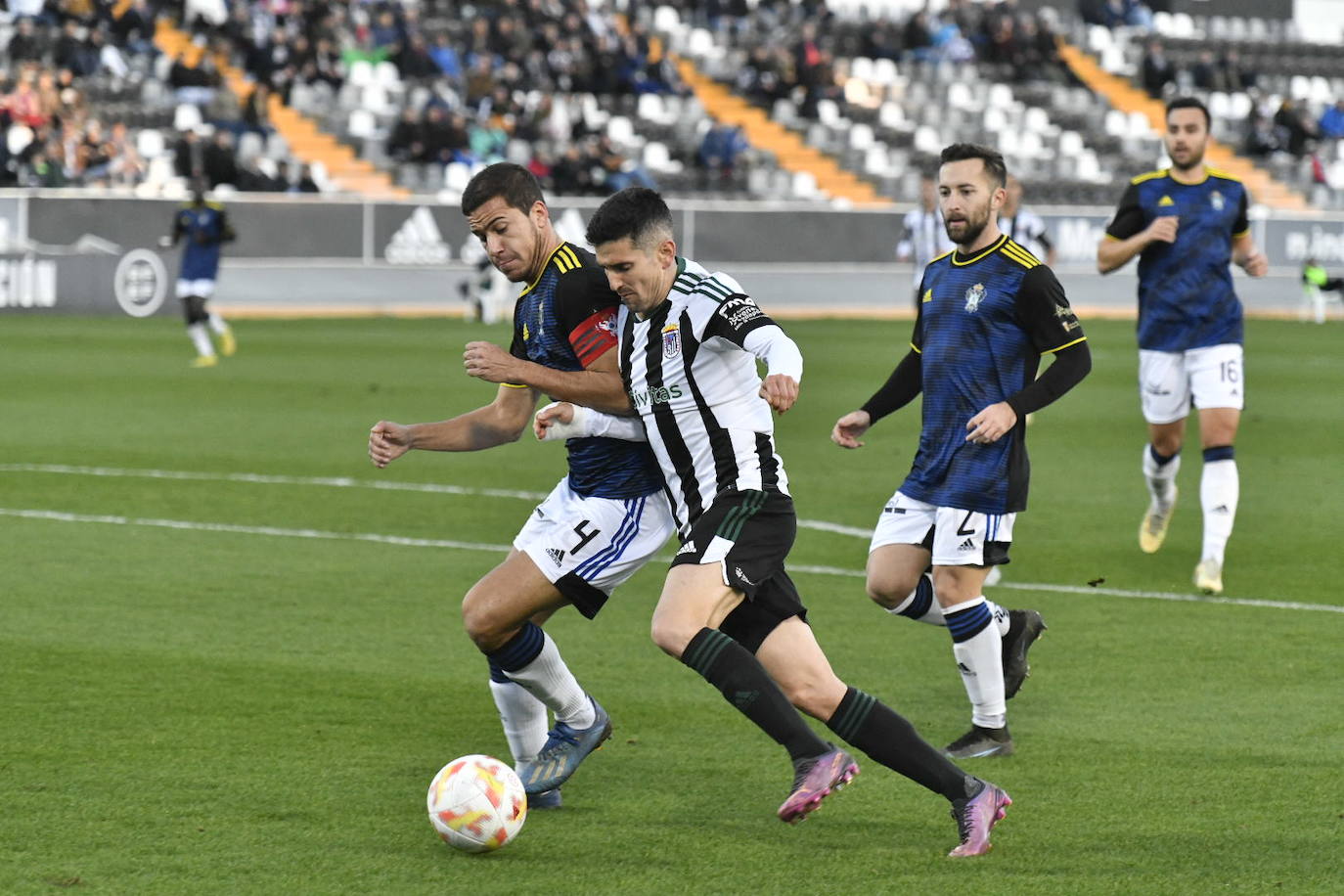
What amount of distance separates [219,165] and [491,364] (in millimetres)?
24071

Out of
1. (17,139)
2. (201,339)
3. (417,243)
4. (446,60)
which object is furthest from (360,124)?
(201,339)

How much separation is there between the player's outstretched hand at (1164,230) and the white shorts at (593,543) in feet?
12.9

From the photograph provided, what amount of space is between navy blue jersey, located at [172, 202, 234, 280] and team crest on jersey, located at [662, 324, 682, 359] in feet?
56.4

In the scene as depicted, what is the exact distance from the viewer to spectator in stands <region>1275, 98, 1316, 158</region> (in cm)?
4112

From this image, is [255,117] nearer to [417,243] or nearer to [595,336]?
[417,243]

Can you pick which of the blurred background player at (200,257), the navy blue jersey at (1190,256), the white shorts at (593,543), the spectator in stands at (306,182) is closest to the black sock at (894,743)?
the white shorts at (593,543)

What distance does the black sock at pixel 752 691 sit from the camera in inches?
190

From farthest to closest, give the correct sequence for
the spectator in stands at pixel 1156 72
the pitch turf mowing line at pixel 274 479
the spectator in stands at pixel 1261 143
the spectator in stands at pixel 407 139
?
1. the spectator in stands at pixel 1156 72
2. the spectator in stands at pixel 1261 143
3. the spectator in stands at pixel 407 139
4. the pitch turf mowing line at pixel 274 479

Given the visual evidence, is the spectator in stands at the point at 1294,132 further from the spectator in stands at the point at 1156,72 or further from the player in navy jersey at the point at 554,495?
the player in navy jersey at the point at 554,495

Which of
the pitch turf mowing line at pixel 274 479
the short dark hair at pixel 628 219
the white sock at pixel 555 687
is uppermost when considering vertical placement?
the short dark hair at pixel 628 219

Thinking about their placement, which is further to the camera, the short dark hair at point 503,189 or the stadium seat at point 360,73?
the stadium seat at point 360,73

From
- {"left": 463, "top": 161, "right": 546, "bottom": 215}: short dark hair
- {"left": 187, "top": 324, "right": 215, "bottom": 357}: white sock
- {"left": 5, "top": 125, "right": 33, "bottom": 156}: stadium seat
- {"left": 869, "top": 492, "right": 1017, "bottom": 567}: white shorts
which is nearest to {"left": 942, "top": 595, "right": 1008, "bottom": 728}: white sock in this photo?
{"left": 869, "top": 492, "right": 1017, "bottom": 567}: white shorts

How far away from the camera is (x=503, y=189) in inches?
214

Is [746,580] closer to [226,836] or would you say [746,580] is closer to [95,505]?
[226,836]
